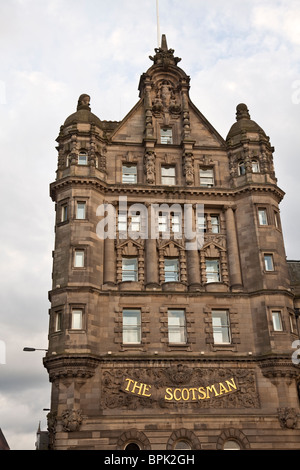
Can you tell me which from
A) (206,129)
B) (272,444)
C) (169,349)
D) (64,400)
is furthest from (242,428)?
(206,129)

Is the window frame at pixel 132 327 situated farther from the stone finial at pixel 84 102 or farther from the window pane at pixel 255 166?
the stone finial at pixel 84 102

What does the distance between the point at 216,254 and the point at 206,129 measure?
1279cm

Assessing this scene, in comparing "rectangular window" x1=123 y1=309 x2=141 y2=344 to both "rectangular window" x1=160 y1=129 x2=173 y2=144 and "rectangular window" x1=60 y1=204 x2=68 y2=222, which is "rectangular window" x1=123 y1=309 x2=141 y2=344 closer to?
"rectangular window" x1=60 y1=204 x2=68 y2=222

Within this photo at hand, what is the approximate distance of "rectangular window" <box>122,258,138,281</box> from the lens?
39.6 metres

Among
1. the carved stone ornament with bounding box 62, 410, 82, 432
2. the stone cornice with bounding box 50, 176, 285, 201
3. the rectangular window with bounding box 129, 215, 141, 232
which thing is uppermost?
the stone cornice with bounding box 50, 176, 285, 201

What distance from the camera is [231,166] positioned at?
44.5m

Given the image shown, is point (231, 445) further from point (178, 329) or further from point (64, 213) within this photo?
point (64, 213)

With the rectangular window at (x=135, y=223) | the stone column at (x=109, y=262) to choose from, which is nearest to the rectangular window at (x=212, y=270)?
→ the rectangular window at (x=135, y=223)

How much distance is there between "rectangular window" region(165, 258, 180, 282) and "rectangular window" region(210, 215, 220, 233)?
438 cm

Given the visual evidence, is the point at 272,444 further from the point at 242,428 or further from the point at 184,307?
the point at 184,307

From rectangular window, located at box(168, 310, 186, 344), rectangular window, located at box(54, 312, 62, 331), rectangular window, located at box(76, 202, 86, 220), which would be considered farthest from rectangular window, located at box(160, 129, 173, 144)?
rectangular window, located at box(54, 312, 62, 331)

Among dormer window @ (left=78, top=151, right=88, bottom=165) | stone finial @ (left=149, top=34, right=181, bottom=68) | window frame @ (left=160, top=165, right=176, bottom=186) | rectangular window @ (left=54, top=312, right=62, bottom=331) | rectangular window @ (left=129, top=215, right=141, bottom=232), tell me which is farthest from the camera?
stone finial @ (left=149, top=34, right=181, bottom=68)

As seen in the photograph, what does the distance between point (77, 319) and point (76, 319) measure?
7 cm

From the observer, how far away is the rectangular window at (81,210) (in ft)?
131
